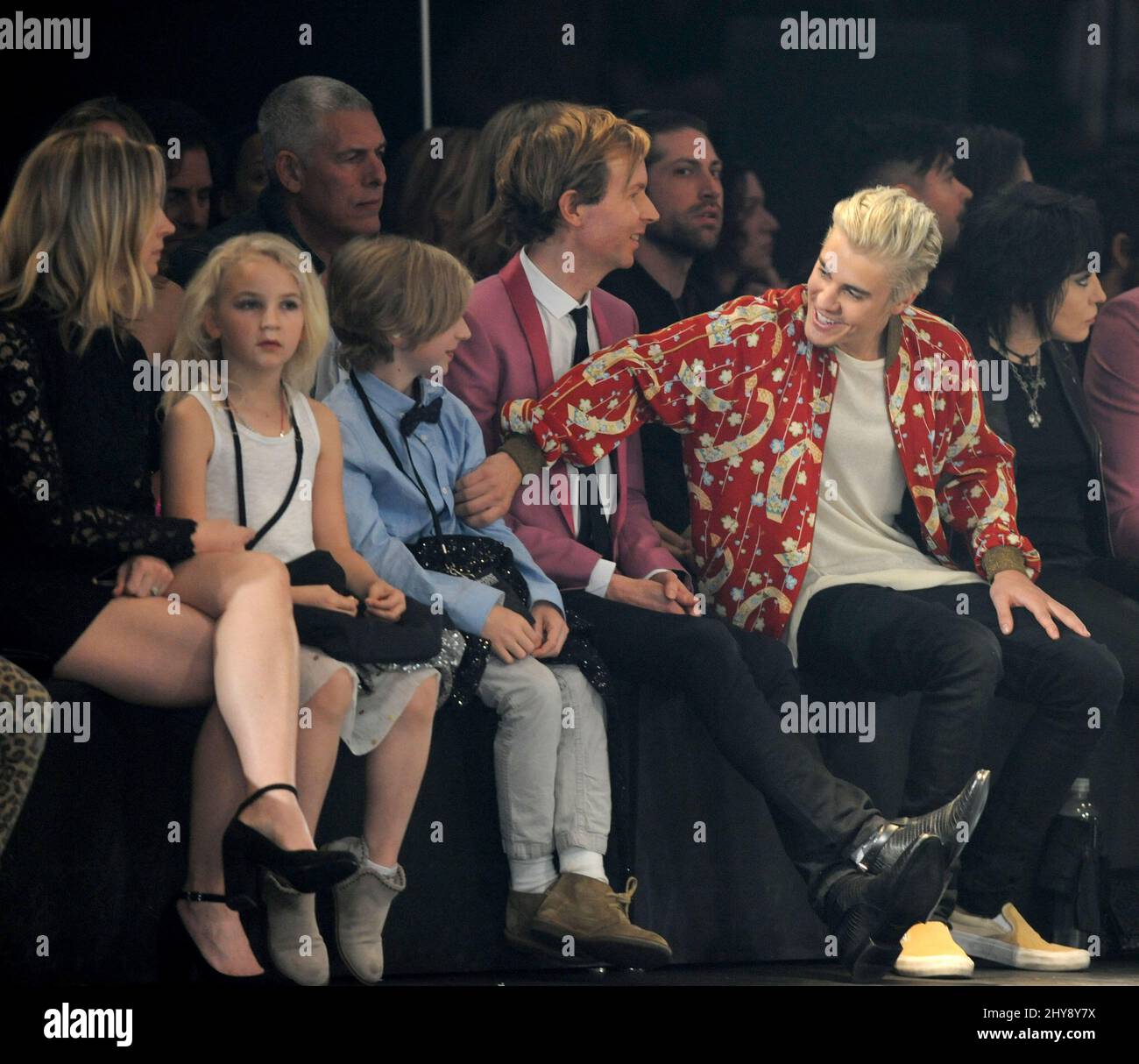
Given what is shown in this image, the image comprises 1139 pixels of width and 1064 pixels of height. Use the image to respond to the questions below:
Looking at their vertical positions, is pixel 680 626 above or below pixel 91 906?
above

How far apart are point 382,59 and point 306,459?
45.7 inches

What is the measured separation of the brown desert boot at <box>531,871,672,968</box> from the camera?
4.57m

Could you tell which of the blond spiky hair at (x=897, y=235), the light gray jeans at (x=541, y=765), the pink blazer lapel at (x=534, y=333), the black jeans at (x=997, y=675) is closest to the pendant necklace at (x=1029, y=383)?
the blond spiky hair at (x=897, y=235)

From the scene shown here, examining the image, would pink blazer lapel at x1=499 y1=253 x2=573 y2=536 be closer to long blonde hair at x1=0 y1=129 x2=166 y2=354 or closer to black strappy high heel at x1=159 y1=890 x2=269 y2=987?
long blonde hair at x1=0 y1=129 x2=166 y2=354

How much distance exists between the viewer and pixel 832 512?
5020 millimetres

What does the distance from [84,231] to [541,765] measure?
1.59 m

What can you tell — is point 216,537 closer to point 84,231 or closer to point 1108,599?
point 84,231

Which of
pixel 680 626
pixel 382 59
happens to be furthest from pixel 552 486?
pixel 382 59

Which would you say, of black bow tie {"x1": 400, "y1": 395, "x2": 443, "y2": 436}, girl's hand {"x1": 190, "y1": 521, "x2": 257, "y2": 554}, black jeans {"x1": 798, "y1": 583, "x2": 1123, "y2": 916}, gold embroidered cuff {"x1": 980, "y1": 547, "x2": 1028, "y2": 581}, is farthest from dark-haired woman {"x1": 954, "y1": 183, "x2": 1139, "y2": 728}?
girl's hand {"x1": 190, "y1": 521, "x2": 257, "y2": 554}

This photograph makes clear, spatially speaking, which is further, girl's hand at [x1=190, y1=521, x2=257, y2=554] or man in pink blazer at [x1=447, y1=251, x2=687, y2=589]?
man in pink blazer at [x1=447, y1=251, x2=687, y2=589]

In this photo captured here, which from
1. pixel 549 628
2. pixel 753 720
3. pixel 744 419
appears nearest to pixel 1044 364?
pixel 744 419

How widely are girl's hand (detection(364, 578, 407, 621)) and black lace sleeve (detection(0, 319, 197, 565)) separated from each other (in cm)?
47

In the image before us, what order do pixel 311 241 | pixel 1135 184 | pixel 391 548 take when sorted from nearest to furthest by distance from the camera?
1. pixel 391 548
2. pixel 311 241
3. pixel 1135 184

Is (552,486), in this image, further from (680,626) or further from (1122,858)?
(1122,858)
